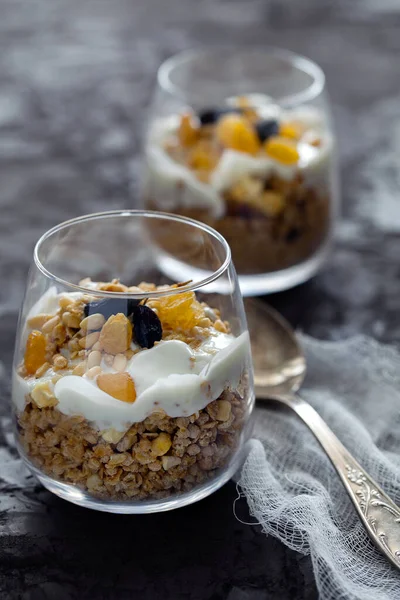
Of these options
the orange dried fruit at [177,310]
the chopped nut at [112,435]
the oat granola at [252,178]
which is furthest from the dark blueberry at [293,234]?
the chopped nut at [112,435]

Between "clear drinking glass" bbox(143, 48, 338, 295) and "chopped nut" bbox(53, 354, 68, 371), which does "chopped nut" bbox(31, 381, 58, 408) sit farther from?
"clear drinking glass" bbox(143, 48, 338, 295)

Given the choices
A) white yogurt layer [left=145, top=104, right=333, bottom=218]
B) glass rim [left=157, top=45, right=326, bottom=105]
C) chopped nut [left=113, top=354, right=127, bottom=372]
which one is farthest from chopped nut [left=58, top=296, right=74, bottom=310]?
glass rim [left=157, top=45, right=326, bottom=105]

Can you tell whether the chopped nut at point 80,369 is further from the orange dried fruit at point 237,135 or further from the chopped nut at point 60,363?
the orange dried fruit at point 237,135

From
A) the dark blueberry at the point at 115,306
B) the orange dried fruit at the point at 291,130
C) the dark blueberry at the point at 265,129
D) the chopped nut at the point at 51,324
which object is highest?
the dark blueberry at the point at 115,306

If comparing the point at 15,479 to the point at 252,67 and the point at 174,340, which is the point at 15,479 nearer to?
the point at 174,340

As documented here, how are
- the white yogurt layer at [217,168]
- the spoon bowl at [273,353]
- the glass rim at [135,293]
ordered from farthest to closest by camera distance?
the white yogurt layer at [217,168], the spoon bowl at [273,353], the glass rim at [135,293]

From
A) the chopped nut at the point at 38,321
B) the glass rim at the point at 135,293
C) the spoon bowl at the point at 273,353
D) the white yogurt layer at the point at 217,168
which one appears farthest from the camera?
the white yogurt layer at the point at 217,168
